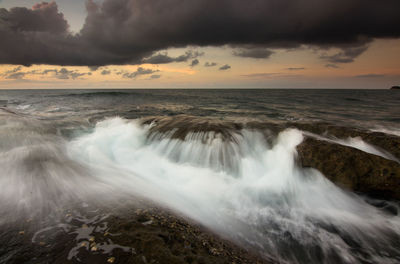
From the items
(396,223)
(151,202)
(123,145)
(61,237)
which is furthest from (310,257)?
(123,145)

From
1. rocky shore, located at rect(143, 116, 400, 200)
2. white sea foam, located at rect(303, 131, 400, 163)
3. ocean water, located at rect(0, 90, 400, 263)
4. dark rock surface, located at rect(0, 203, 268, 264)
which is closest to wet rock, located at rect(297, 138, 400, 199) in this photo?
rocky shore, located at rect(143, 116, 400, 200)

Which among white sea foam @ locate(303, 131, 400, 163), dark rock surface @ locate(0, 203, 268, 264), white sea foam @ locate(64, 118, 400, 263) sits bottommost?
white sea foam @ locate(64, 118, 400, 263)

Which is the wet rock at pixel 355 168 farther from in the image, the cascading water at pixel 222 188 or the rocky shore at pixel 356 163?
the cascading water at pixel 222 188

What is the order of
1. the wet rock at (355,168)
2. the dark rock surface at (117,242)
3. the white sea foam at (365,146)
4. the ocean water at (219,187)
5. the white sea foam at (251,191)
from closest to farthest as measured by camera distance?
1. the dark rock surface at (117,242)
2. the ocean water at (219,187)
3. the white sea foam at (251,191)
4. the wet rock at (355,168)
5. the white sea foam at (365,146)

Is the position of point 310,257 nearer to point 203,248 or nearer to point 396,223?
point 203,248

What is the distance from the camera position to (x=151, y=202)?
434 centimetres

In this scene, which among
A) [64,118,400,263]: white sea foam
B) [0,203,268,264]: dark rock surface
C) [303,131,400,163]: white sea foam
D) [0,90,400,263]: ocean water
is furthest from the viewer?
[303,131,400,163]: white sea foam

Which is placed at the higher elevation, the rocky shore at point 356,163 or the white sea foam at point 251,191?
the rocky shore at point 356,163

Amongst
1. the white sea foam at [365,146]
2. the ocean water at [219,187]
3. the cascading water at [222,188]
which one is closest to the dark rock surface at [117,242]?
the ocean water at [219,187]

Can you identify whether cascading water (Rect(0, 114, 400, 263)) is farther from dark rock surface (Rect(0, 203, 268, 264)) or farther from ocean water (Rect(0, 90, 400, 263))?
dark rock surface (Rect(0, 203, 268, 264))

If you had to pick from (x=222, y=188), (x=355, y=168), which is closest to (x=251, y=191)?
(x=222, y=188)

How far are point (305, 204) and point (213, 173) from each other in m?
3.07

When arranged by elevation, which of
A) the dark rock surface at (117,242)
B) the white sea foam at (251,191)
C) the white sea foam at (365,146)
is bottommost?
the white sea foam at (251,191)

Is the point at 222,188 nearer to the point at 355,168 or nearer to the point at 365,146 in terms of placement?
the point at 355,168
